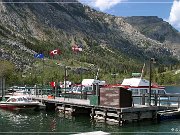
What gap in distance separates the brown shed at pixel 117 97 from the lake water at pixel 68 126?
2.52 meters

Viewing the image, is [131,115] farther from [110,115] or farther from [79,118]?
[79,118]

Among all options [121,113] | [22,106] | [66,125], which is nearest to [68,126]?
[66,125]

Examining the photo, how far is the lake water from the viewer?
39.5 m

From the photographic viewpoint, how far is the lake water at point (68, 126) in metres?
39.5

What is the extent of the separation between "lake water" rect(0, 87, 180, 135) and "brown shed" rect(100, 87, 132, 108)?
99.1 inches

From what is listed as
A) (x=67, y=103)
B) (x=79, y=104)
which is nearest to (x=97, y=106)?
(x=79, y=104)

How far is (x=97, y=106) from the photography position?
46656 mm

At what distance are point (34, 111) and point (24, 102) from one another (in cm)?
212

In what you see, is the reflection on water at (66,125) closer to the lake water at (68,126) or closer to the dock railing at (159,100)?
the lake water at (68,126)

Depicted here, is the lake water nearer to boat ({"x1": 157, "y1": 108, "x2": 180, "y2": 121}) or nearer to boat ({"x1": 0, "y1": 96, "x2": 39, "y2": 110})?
boat ({"x1": 157, "y1": 108, "x2": 180, "y2": 121})

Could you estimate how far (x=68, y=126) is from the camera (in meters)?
43.7

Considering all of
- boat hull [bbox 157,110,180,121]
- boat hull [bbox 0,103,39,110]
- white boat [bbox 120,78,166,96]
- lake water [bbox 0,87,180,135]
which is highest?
white boat [bbox 120,78,166,96]

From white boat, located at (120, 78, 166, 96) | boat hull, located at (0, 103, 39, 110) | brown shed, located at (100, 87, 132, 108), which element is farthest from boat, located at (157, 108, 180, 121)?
boat hull, located at (0, 103, 39, 110)

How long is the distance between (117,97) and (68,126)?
6.58 metres
